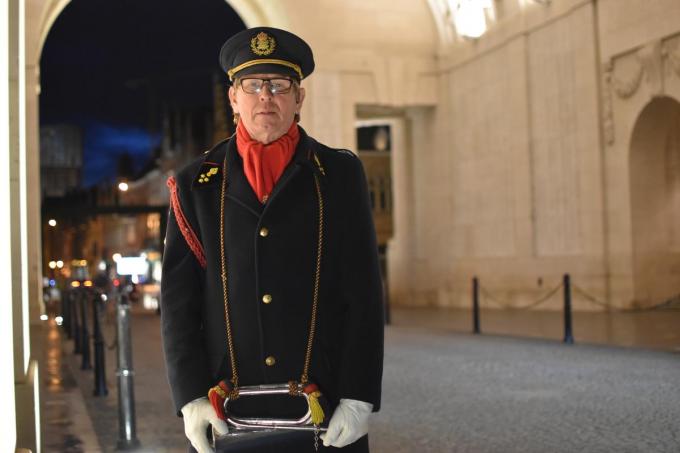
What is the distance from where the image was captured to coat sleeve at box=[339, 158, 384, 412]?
9.67 ft

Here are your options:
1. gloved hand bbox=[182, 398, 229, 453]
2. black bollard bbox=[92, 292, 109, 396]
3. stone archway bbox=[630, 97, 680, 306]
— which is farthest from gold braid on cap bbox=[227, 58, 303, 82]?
stone archway bbox=[630, 97, 680, 306]

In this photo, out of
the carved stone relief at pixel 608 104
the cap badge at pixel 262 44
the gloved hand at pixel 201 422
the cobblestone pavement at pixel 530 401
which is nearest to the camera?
the gloved hand at pixel 201 422

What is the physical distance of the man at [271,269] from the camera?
9.68 feet

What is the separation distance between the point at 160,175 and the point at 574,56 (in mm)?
68391

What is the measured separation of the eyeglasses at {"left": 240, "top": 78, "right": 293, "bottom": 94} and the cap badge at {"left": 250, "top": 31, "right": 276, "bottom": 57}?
3.4 inches

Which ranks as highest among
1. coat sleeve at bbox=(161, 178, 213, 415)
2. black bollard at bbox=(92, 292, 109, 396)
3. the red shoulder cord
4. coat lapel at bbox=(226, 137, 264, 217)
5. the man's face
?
the man's face

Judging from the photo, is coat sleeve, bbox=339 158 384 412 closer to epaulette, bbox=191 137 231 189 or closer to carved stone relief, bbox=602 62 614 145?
epaulette, bbox=191 137 231 189

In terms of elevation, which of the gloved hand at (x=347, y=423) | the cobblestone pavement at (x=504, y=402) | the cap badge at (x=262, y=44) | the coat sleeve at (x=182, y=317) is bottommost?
the cobblestone pavement at (x=504, y=402)

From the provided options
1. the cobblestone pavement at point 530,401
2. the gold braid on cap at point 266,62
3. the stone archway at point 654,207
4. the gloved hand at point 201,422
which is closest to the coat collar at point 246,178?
the gold braid on cap at point 266,62

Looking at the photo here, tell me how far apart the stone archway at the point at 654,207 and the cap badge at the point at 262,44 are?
19262 mm

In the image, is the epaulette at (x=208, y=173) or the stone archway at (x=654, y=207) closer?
the epaulette at (x=208, y=173)

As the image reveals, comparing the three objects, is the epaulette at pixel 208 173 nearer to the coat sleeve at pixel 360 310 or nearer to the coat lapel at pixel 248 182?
the coat lapel at pixel 248 182

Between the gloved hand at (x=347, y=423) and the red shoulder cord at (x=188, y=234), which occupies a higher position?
the red shoulder cord at (x=188, y=234)

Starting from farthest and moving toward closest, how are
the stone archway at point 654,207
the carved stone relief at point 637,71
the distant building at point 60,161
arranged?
the distant building at point 60,161 < the stone archway at point 654,207 < the carved stone relief at point 637,71
